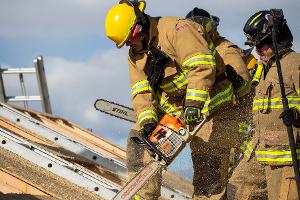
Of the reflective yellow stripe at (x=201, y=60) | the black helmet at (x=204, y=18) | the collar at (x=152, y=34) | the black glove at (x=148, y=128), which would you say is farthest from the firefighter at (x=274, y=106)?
the black helmet at (x=204, y=18)

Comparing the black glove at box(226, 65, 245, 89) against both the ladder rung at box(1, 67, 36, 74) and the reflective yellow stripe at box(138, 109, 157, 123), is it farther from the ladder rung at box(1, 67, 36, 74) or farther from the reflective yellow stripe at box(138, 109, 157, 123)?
the ladder rung at box(1, 67, 36, 74)

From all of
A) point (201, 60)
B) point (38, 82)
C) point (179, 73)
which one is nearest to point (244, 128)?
point (179, 73)

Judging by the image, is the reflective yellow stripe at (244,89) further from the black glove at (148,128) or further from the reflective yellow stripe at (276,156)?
the reflective yellow stripe at (276,156)

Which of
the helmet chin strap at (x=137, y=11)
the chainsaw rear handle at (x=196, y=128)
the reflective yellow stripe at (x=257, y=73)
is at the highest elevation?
the helmet chin strap at (x=137, y=11)

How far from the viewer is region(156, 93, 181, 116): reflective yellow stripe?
22.2 ft

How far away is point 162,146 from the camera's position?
20.7ft

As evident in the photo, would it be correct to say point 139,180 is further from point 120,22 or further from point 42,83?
point 42,83

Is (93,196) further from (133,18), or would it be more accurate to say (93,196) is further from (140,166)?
(133,18)

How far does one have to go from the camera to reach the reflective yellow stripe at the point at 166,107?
676 cm

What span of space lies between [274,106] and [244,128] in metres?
1.15

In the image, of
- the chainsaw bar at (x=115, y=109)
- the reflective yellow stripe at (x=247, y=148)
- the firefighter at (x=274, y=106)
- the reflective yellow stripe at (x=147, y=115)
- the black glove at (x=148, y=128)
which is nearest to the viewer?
the firefighter at (x=274, y=106)

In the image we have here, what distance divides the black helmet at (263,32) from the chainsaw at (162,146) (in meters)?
0.81

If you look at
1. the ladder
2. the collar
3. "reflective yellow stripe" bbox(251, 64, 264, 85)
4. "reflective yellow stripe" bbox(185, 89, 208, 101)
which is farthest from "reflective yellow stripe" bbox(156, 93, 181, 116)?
the ladder

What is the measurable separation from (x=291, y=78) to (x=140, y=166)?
1598mm
